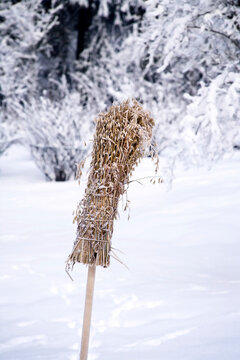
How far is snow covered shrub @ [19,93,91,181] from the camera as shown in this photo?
7.84m

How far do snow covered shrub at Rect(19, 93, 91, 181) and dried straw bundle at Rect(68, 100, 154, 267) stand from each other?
568cm

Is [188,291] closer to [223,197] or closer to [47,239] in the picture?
[47,239]

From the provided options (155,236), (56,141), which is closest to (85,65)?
(56,141)

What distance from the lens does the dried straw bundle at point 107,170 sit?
2.02 meters

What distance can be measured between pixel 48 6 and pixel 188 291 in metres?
15.3

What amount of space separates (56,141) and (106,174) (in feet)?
19.6

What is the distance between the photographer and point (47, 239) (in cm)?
479

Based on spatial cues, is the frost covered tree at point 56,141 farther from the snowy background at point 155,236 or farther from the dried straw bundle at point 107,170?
the dried straw bundle at point 107,170

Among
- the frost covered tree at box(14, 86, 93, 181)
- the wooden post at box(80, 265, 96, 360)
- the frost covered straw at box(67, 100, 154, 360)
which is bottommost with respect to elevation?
the frost covered tree at box(14, 86, 93, 181)

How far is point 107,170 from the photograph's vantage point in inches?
79.5

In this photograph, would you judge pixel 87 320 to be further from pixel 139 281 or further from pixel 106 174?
pixel 139 281

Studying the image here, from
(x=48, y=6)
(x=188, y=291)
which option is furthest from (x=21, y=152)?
(x=188, y=291)

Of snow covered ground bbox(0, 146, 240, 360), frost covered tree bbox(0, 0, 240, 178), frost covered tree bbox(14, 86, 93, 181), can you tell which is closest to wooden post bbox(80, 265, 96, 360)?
snow covered ground bbox(0, 146, 240, 360)

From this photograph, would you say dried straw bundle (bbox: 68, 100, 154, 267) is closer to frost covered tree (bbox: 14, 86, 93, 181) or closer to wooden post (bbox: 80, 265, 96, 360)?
wooden post (bbox: 80, 265, 96, 360)
